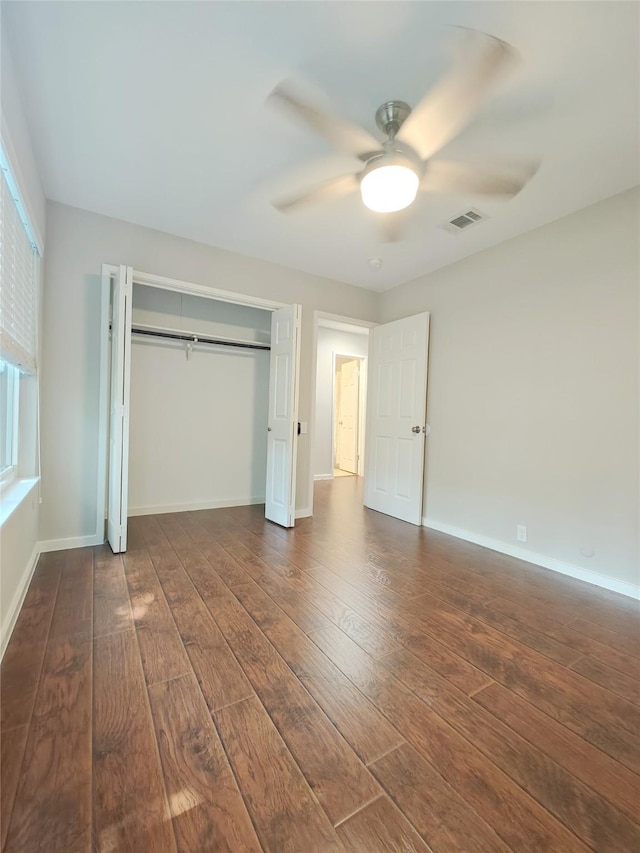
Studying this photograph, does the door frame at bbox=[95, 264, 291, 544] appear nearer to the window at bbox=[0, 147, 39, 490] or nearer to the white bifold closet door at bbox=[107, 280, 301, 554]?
the white bifold closet door at bbox=[107, 280, 301, 554]

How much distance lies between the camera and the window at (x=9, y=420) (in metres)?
2.38

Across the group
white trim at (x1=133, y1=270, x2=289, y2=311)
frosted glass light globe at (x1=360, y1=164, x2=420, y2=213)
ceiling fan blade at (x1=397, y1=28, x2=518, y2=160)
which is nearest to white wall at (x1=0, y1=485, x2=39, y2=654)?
white trim at (x1=133, y1=270, x2=289, y2=311)

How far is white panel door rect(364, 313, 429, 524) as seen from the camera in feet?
13.2

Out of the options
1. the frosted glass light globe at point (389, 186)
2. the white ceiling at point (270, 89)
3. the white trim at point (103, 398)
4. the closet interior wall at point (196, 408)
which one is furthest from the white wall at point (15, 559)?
the frosted glass light globe at point (389, 186)

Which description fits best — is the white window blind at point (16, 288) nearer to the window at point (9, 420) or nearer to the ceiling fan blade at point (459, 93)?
the window at point (9, 420)

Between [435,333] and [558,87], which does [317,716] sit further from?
[435,333]

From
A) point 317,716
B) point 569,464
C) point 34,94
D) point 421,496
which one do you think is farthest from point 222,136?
point 421,496

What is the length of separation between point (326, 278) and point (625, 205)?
2.64 m

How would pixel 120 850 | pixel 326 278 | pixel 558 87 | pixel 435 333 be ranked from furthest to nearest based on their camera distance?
pixel 326 278, pixel 435 333, pixel 558 87, pixel 120 850

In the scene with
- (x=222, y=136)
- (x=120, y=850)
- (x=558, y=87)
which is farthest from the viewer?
(x=222, y=136)

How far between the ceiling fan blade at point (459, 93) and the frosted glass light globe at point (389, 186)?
24cm

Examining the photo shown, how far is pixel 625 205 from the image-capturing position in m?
2.54

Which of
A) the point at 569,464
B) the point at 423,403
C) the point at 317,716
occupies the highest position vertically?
the point at 423,403

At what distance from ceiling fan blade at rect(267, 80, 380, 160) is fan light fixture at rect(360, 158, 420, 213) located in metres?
0.17
